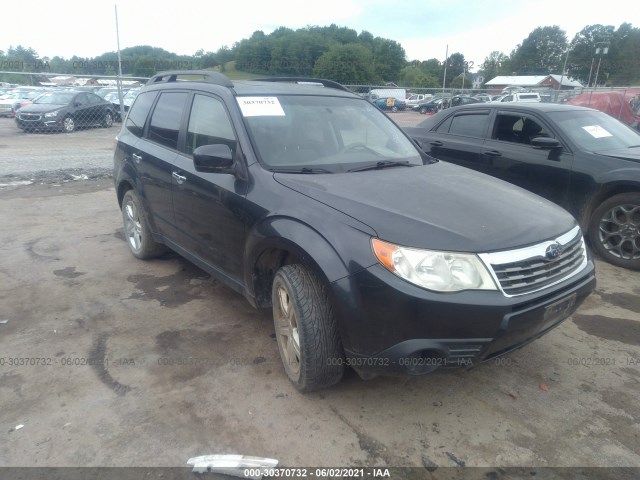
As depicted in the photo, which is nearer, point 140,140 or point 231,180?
point 231,180

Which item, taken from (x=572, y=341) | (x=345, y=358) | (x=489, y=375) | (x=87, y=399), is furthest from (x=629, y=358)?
(x=87, y=399)

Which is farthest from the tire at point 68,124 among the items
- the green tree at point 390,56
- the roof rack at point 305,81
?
the green tree at point 390,56

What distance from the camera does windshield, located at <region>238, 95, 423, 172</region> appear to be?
319cm

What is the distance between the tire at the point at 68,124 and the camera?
15.4 meters

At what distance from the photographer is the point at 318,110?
11.8 ft

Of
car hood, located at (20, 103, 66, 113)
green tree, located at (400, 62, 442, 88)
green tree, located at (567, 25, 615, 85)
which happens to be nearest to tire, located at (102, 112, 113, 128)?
car hood, located at (20, 103, 66, 113)

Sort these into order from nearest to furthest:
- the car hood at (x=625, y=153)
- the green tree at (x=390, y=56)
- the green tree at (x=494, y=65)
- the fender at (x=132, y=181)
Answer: the fender at (x=132, y=181) < the car hood at (x=625, y=153) < the green tree at (x=390, y=56) < the green tree at (x=494, y=65)

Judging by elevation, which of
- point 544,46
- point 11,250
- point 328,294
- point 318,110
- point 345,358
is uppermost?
point 544,46

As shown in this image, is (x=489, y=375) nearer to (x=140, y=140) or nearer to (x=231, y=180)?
(x=231, y=180)

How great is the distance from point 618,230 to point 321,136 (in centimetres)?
338

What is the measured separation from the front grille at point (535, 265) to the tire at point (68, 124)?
16.2m

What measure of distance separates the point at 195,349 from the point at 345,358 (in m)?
1.20

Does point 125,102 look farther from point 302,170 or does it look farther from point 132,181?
point 302,170

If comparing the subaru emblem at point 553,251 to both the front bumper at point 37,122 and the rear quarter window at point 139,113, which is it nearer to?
the rear quarter window at point 139,113
